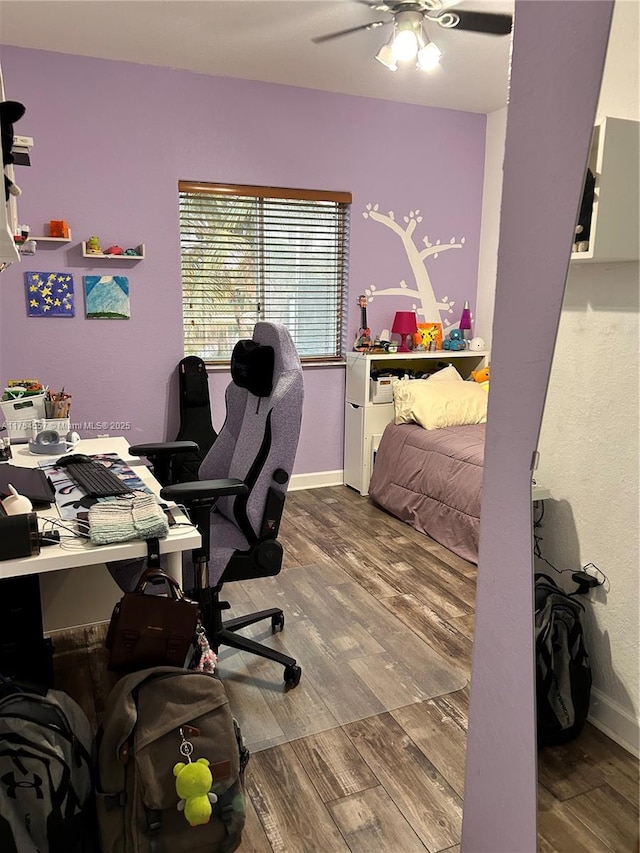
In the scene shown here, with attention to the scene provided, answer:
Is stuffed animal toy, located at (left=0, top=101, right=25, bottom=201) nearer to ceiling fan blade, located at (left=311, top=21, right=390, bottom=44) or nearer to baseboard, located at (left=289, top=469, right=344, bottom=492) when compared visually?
ceiling fan blade, located at (left=311, top=21, right=390, bottom=44)

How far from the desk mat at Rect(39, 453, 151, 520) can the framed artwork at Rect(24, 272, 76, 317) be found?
5.27ft

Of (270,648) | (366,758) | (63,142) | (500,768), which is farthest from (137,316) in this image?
(500,768)

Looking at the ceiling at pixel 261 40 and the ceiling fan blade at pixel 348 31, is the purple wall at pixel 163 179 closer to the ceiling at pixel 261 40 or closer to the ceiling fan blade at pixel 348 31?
the ceiling at pixel 261 40

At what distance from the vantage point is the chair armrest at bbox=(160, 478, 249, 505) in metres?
1.76

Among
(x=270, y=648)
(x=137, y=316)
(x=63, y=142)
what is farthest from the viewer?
(x=137, y=316)

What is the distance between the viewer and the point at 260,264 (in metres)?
4.18

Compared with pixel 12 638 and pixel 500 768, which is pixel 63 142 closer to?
pixel 12 638

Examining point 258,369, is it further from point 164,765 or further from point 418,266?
point 418,266

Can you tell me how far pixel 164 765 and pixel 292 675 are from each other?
84 centimetres

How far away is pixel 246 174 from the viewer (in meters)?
3.95

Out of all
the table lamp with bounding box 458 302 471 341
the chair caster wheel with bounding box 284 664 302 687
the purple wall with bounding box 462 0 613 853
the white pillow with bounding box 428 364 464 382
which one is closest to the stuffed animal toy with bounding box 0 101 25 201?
the purple wall with bounding box 462 0 613 853

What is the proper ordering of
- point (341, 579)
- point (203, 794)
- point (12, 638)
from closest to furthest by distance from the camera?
point (203, 794), point (12, 638), point (341, 579)

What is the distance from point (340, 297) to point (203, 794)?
3.56 m

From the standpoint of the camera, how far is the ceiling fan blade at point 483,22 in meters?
2.68
